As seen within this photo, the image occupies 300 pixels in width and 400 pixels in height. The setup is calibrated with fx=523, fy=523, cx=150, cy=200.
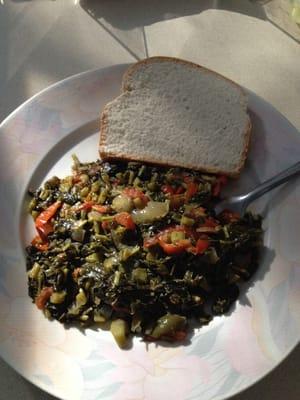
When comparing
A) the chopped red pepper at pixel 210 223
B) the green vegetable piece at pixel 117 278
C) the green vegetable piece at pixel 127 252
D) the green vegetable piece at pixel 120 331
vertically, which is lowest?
the green vegetable piece at pixel 120 331

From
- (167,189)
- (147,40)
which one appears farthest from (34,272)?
(147,40)

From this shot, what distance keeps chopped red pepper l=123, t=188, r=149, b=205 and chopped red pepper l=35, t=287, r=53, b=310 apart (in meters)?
0.56

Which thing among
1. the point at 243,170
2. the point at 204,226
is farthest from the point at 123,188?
the point at 243,170

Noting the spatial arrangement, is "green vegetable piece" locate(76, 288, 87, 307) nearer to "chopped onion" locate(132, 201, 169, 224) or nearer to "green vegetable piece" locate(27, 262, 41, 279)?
"green vegetable piece" locate(27, 262, 41, 279)

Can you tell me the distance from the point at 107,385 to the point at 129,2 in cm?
240

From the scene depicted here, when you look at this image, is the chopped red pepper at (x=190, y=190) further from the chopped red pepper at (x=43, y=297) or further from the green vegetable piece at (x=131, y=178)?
the chopped red pepper at (x=43, y=297)

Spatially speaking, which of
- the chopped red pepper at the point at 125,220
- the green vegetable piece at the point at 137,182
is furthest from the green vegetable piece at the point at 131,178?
the chopped red pepper at the point at 125,220

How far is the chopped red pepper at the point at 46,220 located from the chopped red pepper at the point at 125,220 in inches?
14.0

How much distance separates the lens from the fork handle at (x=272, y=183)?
95.8 inches

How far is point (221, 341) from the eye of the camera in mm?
2184

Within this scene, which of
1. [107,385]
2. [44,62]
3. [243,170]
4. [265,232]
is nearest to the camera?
[107,385]

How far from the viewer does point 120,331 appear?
2.20 m

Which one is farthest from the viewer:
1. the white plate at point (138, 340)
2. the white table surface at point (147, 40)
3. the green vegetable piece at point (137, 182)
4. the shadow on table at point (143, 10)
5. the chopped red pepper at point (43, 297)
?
the shadow on table at point (143, 10)

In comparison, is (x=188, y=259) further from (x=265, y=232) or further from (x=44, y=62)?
(x=44, y=62)
